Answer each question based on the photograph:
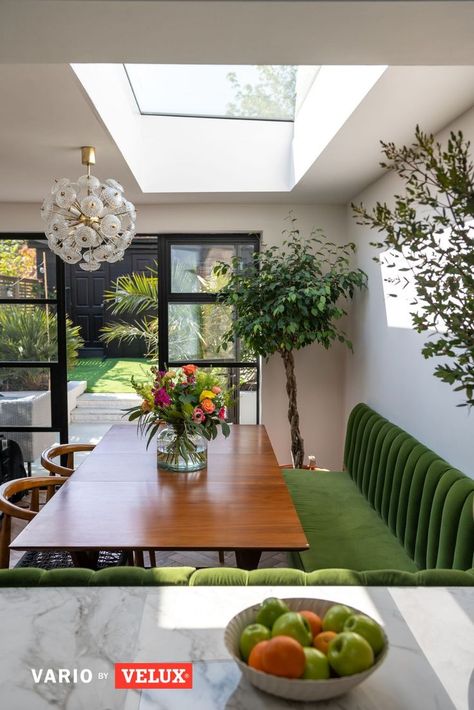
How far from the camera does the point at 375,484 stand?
3451mm

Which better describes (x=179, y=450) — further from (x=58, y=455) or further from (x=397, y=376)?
(x=397, y=376)

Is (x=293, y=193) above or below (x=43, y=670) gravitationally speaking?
above

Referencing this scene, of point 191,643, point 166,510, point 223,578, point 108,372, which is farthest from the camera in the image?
point 108,372

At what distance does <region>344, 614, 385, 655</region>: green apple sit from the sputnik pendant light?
2410 mm

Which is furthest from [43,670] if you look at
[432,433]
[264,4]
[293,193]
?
[293,193]

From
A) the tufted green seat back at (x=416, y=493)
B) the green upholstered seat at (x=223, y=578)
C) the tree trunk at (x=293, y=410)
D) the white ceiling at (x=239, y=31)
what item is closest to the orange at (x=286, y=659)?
the green upholstered seat at (x=223, y=578)

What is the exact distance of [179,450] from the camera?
303cm

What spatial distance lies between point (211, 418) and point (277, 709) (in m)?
2.03

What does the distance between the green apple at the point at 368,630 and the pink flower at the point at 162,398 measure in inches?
80.6

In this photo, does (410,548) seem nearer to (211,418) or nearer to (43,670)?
(211,418)

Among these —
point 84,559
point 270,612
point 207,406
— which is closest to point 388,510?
point 207,406

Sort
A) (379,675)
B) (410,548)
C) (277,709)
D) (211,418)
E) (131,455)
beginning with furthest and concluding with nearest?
(131,455), (211,418), (410,548), (379,675), (277,709)

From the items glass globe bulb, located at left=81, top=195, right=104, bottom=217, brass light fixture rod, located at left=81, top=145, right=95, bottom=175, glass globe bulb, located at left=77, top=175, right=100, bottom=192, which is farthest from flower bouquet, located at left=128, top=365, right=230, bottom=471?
brass light fixture rod, located at left=81, top=145, right=95, bottom=175

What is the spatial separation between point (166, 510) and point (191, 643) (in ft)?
4.02
